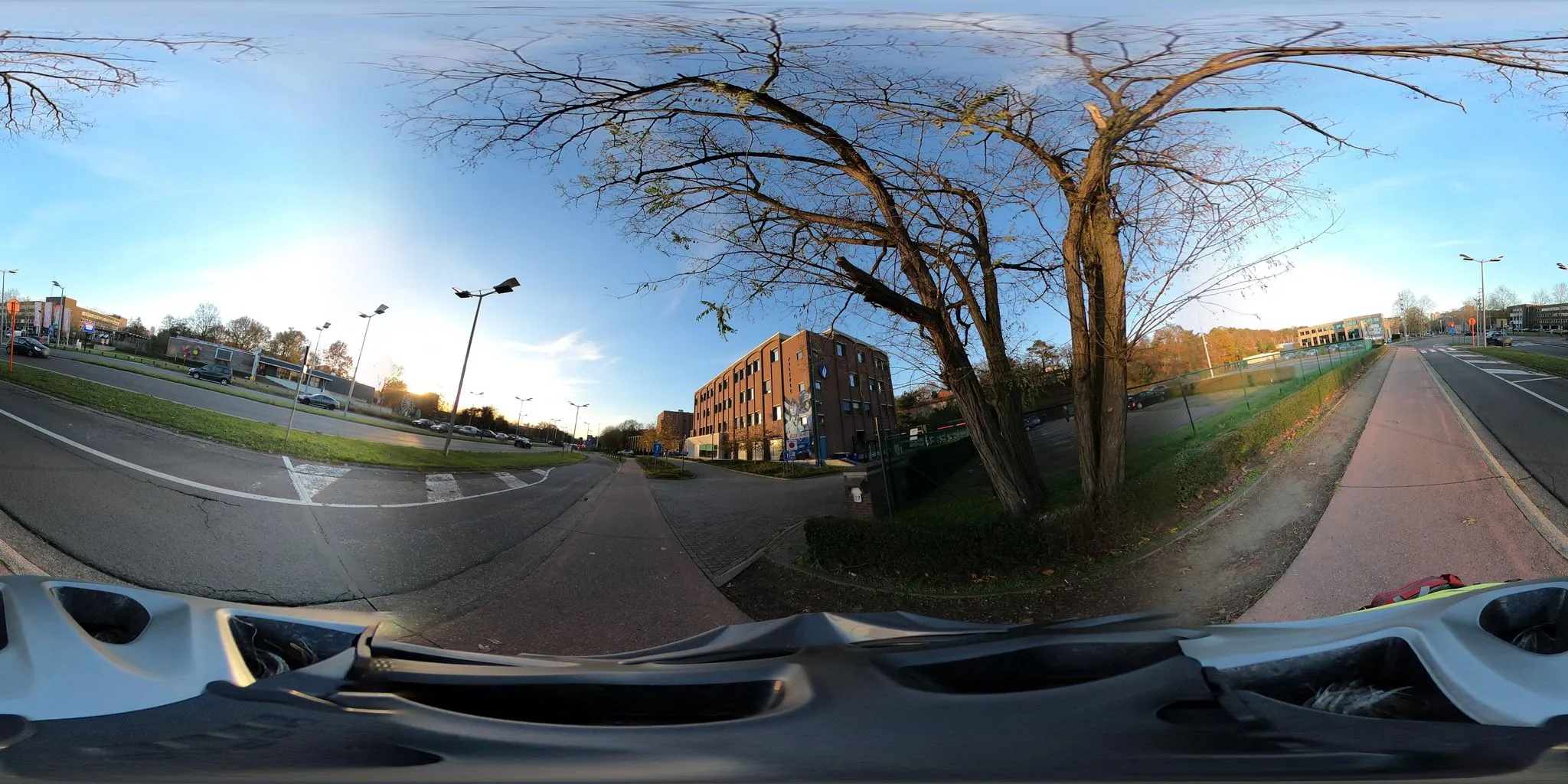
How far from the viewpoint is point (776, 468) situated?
4.94 feet

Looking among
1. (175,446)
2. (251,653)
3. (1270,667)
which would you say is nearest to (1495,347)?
(1270,667)

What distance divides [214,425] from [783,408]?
4.01 ft

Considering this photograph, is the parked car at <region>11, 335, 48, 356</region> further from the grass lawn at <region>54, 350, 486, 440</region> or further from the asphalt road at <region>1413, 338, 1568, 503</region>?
the asphalt road at <region>1413, 338, 1568, 503</region>

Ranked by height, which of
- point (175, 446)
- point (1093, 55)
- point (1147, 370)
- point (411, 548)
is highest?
point (1093, 55)

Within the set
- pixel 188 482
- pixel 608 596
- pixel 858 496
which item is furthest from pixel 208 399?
pixel 858 496

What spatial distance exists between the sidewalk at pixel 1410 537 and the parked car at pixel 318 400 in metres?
2.28

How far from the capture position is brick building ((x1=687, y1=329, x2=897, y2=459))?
4.68ft

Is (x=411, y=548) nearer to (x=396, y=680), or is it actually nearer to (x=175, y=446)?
(x=396, y=680)

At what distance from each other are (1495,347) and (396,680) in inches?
121

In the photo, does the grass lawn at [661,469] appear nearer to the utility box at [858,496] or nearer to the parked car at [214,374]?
the utility box at [858,496]

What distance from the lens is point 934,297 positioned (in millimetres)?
1630

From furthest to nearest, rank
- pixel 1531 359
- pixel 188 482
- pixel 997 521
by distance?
pixel 1531 359 → pixel 997 521 → pixel 188 482

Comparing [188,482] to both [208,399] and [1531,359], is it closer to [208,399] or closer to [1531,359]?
[208,399]

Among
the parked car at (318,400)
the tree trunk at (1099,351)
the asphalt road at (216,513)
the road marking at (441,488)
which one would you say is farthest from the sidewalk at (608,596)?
the tree trunk at (1099,351)
